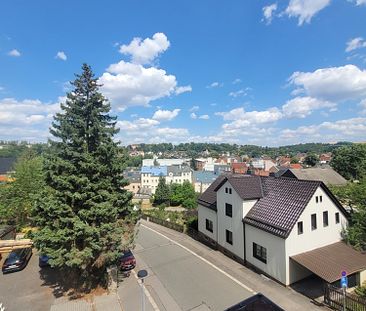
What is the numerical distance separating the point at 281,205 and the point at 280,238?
107 inches

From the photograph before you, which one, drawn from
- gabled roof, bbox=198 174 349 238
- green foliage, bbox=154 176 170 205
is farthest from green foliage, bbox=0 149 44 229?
green foliage, bbox=154 176 170 205

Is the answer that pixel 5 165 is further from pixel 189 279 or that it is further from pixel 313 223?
pixel 313 223

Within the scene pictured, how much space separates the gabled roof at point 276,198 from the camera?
52.2 ft

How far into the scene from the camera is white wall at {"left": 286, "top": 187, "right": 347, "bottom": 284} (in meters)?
15.4

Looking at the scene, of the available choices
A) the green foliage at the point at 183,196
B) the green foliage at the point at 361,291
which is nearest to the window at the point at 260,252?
the green foliage at the point at 361,291

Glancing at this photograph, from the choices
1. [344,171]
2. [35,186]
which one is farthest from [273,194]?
[344,171]

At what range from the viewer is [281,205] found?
57.0 feet

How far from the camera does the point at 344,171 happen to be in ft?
226

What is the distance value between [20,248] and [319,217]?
2401cm

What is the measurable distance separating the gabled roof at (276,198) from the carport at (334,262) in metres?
2.11

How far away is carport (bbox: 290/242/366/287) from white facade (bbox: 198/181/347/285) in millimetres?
505

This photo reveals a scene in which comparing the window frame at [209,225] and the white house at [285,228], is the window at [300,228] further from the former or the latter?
the window frame at [209,225]

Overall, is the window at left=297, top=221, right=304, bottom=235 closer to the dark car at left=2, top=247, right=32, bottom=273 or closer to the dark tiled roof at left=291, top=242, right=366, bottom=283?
the dark tiled roof at left=291, top=242, right=366, bottom=283

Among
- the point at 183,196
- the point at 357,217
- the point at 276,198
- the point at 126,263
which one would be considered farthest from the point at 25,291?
the point at 183,196
